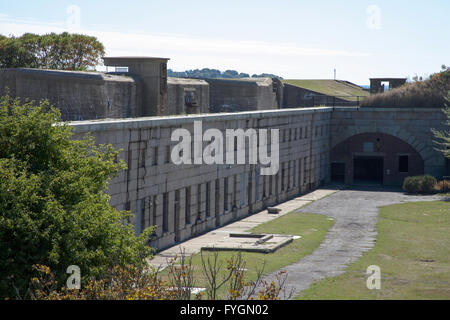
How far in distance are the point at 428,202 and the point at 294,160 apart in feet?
37.7

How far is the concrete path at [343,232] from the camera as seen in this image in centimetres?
2903

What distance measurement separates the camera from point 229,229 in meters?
42.7

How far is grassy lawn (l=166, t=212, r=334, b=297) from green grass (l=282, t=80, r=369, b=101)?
3688 centimetres

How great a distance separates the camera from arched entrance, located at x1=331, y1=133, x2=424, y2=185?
219 ft

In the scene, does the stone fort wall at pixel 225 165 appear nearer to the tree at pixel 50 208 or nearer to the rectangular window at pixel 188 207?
the rectangular window at pixel 188 207

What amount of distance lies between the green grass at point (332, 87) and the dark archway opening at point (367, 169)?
1258cm

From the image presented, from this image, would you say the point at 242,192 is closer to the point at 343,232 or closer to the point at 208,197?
the point at 208,197

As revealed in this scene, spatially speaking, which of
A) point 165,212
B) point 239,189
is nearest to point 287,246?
point 165,212

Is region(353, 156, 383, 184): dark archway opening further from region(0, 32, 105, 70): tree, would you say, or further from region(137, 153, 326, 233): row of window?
region(0, 32, 105, 70): tree

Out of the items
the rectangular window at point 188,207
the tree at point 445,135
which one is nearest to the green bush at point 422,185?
the tree at point 445,135

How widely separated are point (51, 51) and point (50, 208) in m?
73.8

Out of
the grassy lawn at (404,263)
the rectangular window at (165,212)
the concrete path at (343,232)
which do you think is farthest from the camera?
the rectangular window at (165,212)

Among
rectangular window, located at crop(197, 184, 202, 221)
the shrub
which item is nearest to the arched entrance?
the shrub
